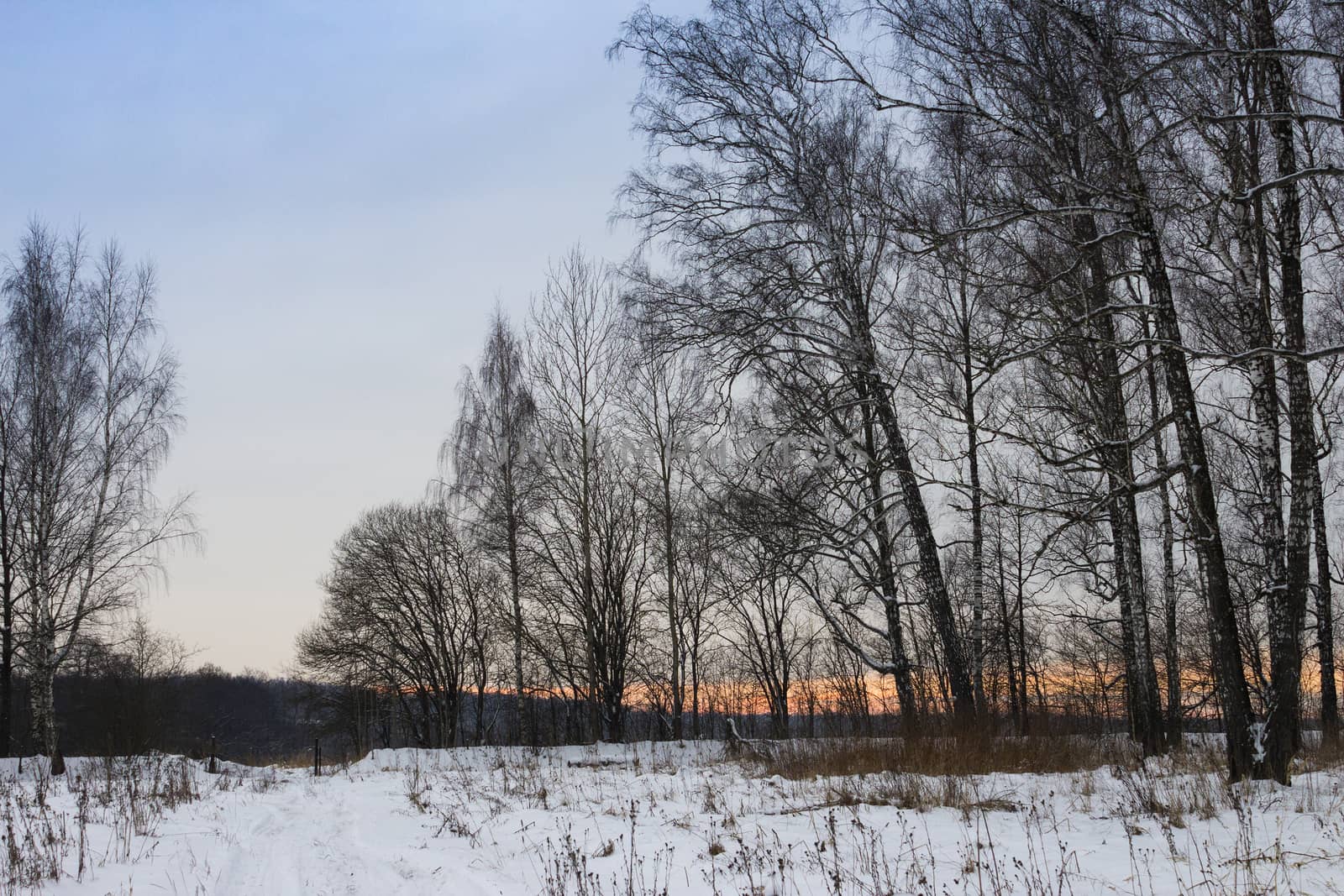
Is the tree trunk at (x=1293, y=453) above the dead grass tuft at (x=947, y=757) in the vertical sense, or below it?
→ above

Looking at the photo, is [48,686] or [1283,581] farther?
[48,686]

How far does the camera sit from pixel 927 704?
33.4ft

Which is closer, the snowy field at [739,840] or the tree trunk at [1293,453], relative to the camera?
the snowy field at [739,840]

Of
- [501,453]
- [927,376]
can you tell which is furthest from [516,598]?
[927,376]

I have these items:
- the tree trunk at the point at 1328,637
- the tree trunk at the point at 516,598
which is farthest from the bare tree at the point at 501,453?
the tree trunk at the point at 1328,637

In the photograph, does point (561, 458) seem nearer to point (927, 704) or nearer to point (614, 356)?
point (614, 356)

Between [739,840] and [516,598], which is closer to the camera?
[739,840]

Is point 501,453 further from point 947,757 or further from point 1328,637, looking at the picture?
point 1328,637

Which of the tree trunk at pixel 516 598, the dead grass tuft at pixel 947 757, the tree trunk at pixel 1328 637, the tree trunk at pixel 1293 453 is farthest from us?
the tree trunk at pixel 516 598

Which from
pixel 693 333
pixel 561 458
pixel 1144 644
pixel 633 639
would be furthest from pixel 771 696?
pixel 693 333

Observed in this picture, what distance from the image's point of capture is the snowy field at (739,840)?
4488 millimetres

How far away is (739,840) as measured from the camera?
5.21 m

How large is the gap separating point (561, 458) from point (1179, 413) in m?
15.4

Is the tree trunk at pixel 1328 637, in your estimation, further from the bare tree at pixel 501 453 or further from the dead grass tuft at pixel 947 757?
the bare tree at pixel 501 453
